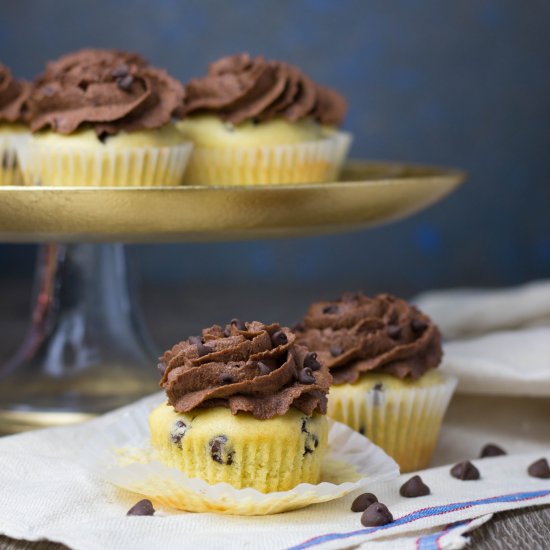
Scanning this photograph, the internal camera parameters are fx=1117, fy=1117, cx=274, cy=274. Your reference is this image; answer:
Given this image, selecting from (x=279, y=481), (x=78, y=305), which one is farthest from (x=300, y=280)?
(x=279, y=481)

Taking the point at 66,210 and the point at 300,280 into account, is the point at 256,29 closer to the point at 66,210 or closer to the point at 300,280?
the point at 300,280

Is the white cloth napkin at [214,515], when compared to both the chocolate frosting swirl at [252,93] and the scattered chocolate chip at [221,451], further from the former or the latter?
the chocolate frosting swirl at [252,93]

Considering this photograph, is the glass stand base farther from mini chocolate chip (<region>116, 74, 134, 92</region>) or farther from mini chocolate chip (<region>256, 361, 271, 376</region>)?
mini chocolate chip (<region>256, 361, 271, 376</region>)

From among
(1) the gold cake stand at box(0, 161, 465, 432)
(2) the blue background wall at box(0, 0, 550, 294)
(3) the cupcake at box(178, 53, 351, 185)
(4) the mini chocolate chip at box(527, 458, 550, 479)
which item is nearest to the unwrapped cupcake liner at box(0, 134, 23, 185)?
(1) the gold cake stand at box(0, 161, 465, 432)

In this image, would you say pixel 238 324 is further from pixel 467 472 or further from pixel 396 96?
pixel 396 96

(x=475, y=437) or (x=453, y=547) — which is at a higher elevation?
(x=453, y=547)

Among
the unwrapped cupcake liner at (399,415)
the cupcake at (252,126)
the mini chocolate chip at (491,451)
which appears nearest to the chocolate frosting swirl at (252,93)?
the cupcake at (252,126)

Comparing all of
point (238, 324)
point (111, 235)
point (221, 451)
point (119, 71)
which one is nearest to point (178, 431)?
point (221, 451)
